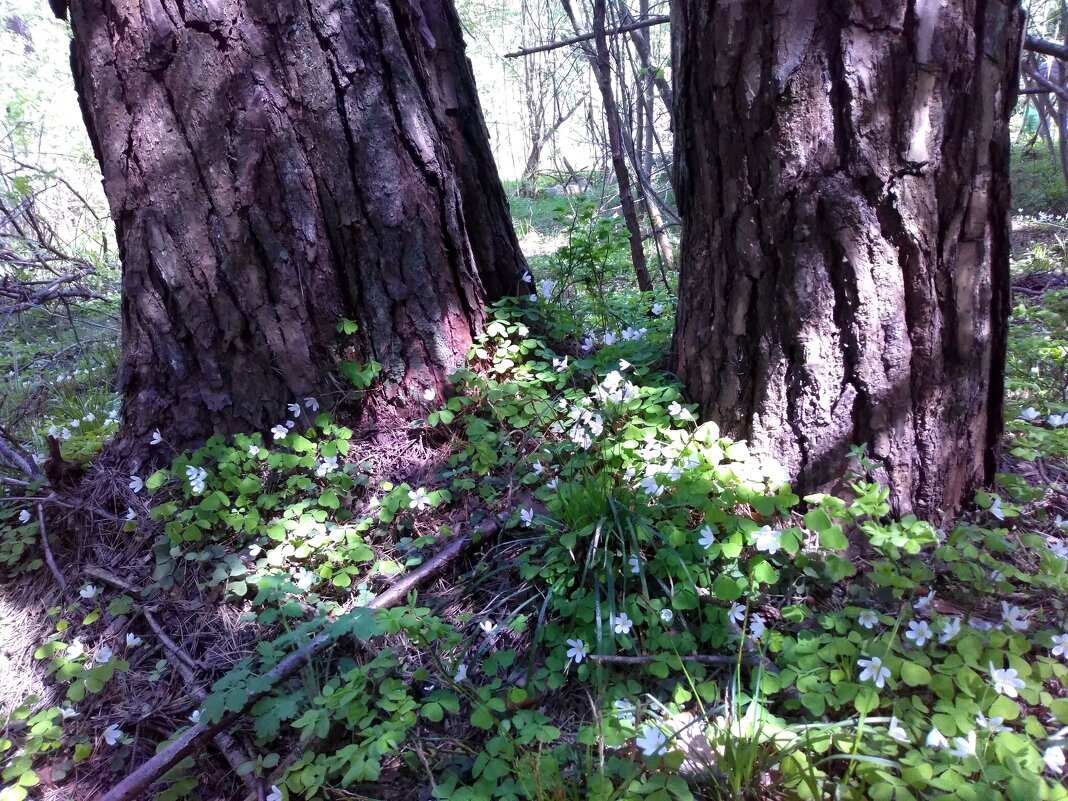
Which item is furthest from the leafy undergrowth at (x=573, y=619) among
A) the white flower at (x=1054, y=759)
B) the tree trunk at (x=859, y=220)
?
the tree trunk at (x=859, y=220)

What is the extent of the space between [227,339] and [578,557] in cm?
171

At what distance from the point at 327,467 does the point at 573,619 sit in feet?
3.72

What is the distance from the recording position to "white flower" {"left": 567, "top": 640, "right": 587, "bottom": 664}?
1.72 meters

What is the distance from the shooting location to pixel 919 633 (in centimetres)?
155

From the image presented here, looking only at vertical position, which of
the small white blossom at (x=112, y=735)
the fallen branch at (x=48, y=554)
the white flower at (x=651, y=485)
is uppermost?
the white flower at (x=651, y=485)

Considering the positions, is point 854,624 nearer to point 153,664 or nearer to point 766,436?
point 766,436

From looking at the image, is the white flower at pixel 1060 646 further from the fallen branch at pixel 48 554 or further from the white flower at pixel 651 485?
the fallen branch at pixel 48 554

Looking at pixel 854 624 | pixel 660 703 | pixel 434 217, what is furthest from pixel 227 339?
pixel 854 624

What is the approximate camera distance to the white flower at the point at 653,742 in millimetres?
1410

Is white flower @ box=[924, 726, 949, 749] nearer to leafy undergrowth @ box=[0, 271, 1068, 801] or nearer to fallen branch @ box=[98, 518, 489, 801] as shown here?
leafy undergrowth @ box=[0, 271, 1068, 801]

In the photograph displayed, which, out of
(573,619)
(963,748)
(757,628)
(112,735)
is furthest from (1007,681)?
(112,735)

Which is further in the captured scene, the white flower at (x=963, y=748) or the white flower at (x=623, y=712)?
the white flower at (x=623, y=712)

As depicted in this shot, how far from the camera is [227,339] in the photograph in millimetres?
2549

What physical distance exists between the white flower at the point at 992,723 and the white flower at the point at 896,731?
15 cm
